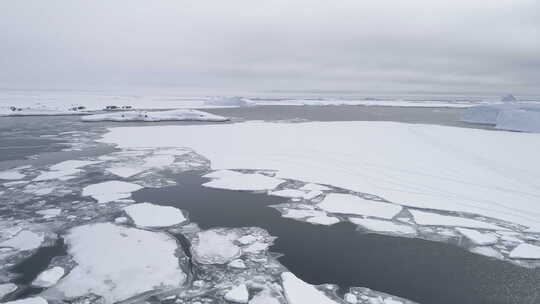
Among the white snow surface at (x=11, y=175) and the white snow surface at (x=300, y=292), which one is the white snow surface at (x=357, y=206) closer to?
the white snow surface at (x=300, y=292)

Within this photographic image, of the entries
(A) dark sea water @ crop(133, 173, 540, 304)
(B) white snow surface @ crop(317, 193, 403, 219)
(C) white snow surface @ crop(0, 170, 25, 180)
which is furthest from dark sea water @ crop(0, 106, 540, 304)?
(C) white snow surface @ crop(0, 170, 25, 180)

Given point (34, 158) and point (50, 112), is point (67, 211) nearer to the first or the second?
point (34, 158)

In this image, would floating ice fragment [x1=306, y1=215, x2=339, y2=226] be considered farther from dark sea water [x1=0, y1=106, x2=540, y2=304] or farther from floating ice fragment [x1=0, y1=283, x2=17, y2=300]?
floating ice fragment [x1=0, y1=283, x2=17, y2=300]

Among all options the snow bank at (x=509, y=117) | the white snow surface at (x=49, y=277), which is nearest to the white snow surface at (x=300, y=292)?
the white snow surface at (x=49, y=277)

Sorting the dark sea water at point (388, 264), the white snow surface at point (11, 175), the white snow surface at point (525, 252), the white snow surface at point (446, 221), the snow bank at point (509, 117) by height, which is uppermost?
the snow bank at point (509, 117)

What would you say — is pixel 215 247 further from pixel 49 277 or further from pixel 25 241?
pixel 25 241

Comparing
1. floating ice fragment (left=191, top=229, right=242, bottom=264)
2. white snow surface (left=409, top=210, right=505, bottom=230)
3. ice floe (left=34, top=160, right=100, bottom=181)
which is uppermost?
ice floe (left=34, top=160, right=100, bottom=181)
